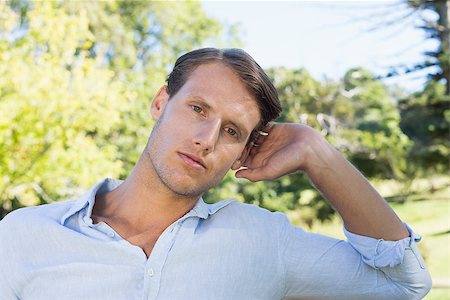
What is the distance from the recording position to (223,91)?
5.16 ft

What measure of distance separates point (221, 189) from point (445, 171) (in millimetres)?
4543

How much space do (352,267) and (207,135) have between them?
51 centimetres

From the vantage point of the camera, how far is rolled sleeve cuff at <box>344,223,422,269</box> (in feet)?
4.79

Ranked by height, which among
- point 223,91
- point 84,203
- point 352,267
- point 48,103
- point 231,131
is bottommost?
point 48,103

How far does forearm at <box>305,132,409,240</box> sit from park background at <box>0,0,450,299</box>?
0.42 meters

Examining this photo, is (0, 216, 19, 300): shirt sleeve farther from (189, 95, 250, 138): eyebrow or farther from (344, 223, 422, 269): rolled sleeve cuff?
(344, 223, 422, 269): rolled sleeve cuff

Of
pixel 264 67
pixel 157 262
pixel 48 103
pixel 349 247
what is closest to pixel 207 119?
pixel 157 262

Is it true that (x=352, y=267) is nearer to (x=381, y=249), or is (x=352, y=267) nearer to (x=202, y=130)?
(x=381, y=249)

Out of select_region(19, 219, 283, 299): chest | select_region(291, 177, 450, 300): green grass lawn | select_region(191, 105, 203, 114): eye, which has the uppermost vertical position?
select_region(191, 105, 203, 114): eye

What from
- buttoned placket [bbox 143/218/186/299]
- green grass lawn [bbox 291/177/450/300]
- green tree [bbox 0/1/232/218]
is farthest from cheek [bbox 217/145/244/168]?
green tree [bbox 0/1/232/218]

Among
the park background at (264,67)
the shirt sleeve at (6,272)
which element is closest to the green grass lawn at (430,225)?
the park background at (264,67)

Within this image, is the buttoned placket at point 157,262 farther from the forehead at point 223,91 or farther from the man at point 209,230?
the forehead at point 223,91

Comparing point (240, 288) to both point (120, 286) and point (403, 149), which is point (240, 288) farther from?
point (403, 149)

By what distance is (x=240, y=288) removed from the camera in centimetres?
150
